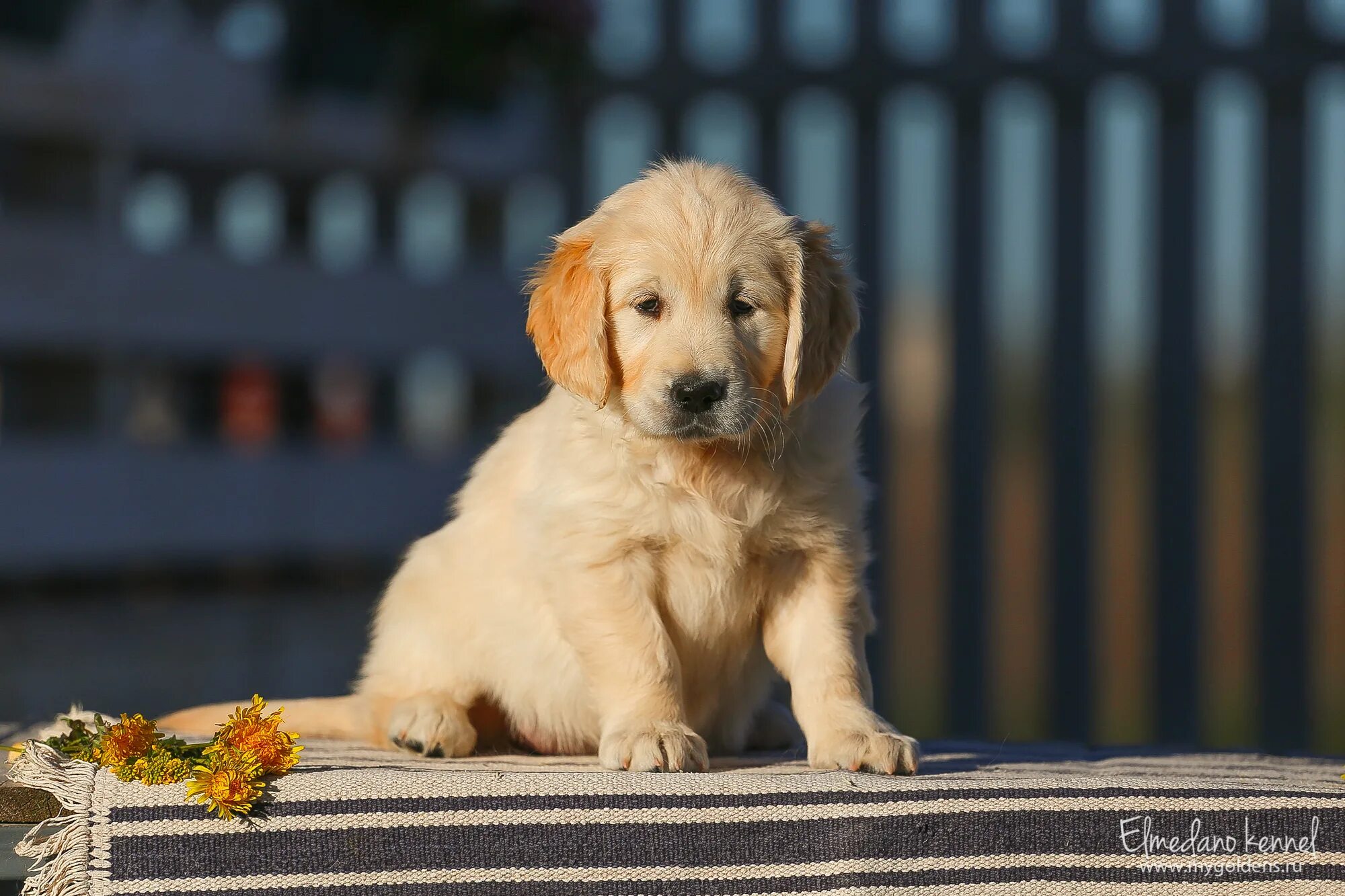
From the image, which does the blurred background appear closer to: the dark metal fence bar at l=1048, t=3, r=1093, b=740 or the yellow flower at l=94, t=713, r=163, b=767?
the dark metal fence bar at l=1048, t=3, r=1093, b=740

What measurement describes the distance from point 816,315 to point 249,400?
734 centimetres

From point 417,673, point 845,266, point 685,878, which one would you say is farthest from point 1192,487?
point 685,878

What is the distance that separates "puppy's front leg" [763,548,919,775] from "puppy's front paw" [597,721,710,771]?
0.65 feet

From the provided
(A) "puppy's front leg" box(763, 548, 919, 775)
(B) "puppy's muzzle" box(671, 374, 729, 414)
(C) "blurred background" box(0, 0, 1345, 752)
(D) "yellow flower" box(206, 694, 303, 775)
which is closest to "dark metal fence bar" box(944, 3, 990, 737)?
(C) "blurred background" box(0, 0, 1345, 752)

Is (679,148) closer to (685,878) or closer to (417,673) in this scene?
(417,673)

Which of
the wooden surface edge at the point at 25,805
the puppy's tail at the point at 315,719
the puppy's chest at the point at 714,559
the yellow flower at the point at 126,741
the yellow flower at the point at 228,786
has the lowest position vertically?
the puppy's tail at the point at 315,719

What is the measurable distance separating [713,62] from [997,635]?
7.14ft

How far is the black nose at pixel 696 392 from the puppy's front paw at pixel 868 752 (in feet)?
1.86

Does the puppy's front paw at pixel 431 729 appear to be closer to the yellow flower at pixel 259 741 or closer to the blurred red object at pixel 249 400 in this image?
the yellow flower at pixel 259 741

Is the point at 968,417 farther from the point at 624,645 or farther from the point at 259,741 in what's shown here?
the point at 259,741

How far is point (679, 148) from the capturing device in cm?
527

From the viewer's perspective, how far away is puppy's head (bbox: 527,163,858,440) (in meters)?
2.45

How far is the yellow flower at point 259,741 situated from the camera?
2.13 m

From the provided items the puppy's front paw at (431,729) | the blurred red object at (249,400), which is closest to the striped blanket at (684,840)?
the puppy's front paw at (431,729)
